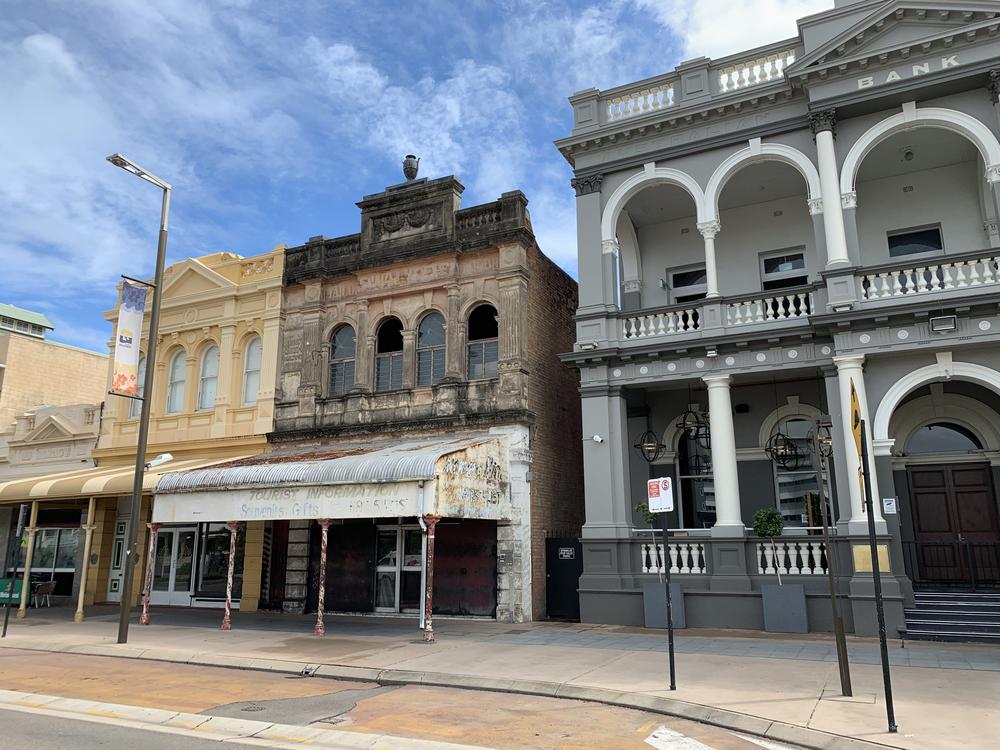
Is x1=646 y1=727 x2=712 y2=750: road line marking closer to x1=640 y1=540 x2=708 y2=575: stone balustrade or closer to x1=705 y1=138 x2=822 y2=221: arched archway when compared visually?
x1=640 y1=540 x2=708 y2=575: stone balustrade

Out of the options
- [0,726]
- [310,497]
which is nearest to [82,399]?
[310,497]

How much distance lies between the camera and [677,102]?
1764cm

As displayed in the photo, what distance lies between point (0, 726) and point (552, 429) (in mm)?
12878

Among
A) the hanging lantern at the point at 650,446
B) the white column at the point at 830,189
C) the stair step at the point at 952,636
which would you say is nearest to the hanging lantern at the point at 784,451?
the hanging lantern at the point at 650,446

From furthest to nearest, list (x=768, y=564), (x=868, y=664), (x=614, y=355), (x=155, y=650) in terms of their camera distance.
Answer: (x=614, y=355) < (x=768, y=564) < (x=155, y=650) < (x=868, y=664)

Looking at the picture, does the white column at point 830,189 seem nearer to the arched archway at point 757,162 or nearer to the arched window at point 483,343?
the arched archway at point 757,162

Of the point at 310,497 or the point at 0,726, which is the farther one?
the point at 310,497

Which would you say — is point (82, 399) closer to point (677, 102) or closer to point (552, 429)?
point (552, 429)

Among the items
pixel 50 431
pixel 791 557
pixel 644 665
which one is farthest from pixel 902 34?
pixel 50 431

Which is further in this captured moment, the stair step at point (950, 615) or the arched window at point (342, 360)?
the arched window at point (342, 360)

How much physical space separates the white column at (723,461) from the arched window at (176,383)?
15585mm

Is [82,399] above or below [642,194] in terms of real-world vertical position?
below

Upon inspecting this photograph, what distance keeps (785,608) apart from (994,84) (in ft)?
35.0

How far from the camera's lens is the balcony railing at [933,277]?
14.1 meters
